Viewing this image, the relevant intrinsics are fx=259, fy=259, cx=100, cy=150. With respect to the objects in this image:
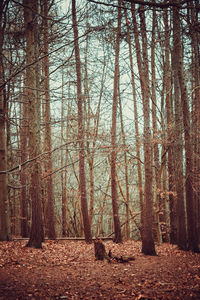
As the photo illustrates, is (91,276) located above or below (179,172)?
below

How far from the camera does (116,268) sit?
689cm

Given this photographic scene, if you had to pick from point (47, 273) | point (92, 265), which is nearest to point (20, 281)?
point (47, 273)

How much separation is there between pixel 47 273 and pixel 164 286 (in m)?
2.66

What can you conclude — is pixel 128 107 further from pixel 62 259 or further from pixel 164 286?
pixel 164 286

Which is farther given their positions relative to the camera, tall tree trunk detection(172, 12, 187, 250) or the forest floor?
tall tree trunk detection(172, 12, 187, 250)

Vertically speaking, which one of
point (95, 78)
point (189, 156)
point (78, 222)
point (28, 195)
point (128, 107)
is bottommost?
point (78, 222)

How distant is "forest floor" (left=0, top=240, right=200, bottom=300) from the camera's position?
442cm

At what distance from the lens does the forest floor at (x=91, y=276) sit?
4422 millimetres

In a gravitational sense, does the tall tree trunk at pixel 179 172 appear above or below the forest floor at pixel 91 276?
above

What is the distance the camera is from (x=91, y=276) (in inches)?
230

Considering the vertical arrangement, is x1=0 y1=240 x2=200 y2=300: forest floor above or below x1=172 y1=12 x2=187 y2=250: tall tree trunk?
below

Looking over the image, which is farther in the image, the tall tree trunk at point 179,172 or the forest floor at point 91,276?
the tall tree trunk at point 179,172

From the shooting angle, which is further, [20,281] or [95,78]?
[95,78]

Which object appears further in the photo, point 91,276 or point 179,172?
point 179,172
